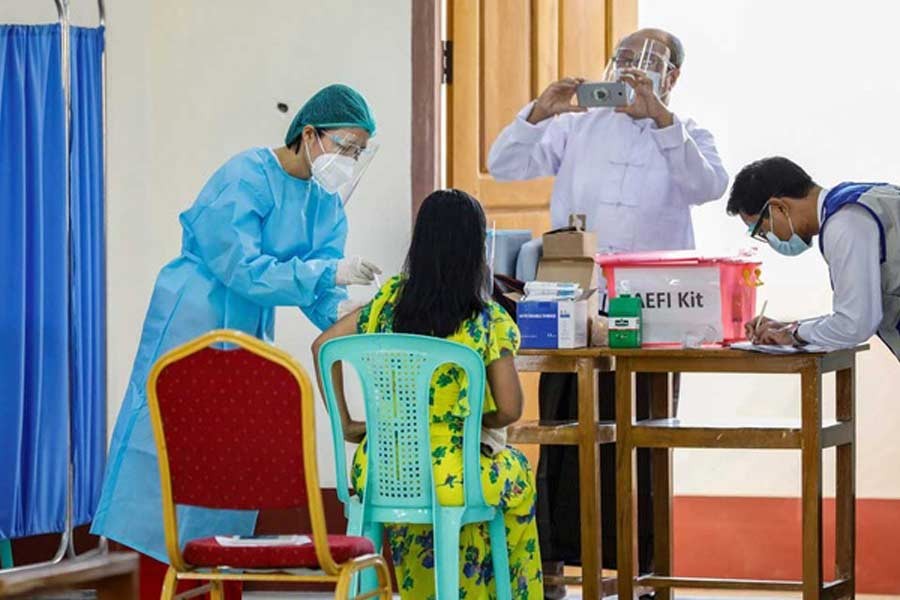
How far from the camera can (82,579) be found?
1097mm

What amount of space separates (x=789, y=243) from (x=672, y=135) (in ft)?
1.95

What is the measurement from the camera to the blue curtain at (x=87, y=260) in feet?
14.5

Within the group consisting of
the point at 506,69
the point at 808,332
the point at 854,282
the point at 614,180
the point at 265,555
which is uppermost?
the point at 506,69

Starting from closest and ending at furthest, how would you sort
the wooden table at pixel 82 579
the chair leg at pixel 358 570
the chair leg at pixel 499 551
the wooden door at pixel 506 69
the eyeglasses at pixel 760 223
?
1. the wooden table at pixel 82 579
2. the chair leg at pixel 358 570
3. the chair leg at pixel 499 551
4. the eyeglasses at pixel 760 223
5. the wooden door at pixel 506 69

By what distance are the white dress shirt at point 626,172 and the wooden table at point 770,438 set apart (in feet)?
1.80

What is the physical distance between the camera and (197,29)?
470cm

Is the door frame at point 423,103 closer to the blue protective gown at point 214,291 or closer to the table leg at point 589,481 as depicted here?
the blue protective gown at point 214,291

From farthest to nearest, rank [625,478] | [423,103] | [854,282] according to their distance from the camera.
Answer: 1. [423,103]
2. [625,478]
3. [854,282]

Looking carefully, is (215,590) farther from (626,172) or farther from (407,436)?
(626,172)

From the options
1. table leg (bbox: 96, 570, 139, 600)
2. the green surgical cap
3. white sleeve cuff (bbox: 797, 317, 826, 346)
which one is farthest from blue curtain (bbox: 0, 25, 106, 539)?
table leg (bbox: 96, 570, 139, 600)

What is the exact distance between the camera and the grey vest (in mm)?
3326

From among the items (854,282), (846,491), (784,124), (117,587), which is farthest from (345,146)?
(784,124)

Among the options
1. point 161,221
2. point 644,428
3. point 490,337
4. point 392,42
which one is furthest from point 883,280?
point 161,221

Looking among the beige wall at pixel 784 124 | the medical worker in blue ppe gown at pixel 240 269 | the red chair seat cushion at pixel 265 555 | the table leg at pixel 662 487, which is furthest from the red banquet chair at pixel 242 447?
the beige wall at pixel 784 124
